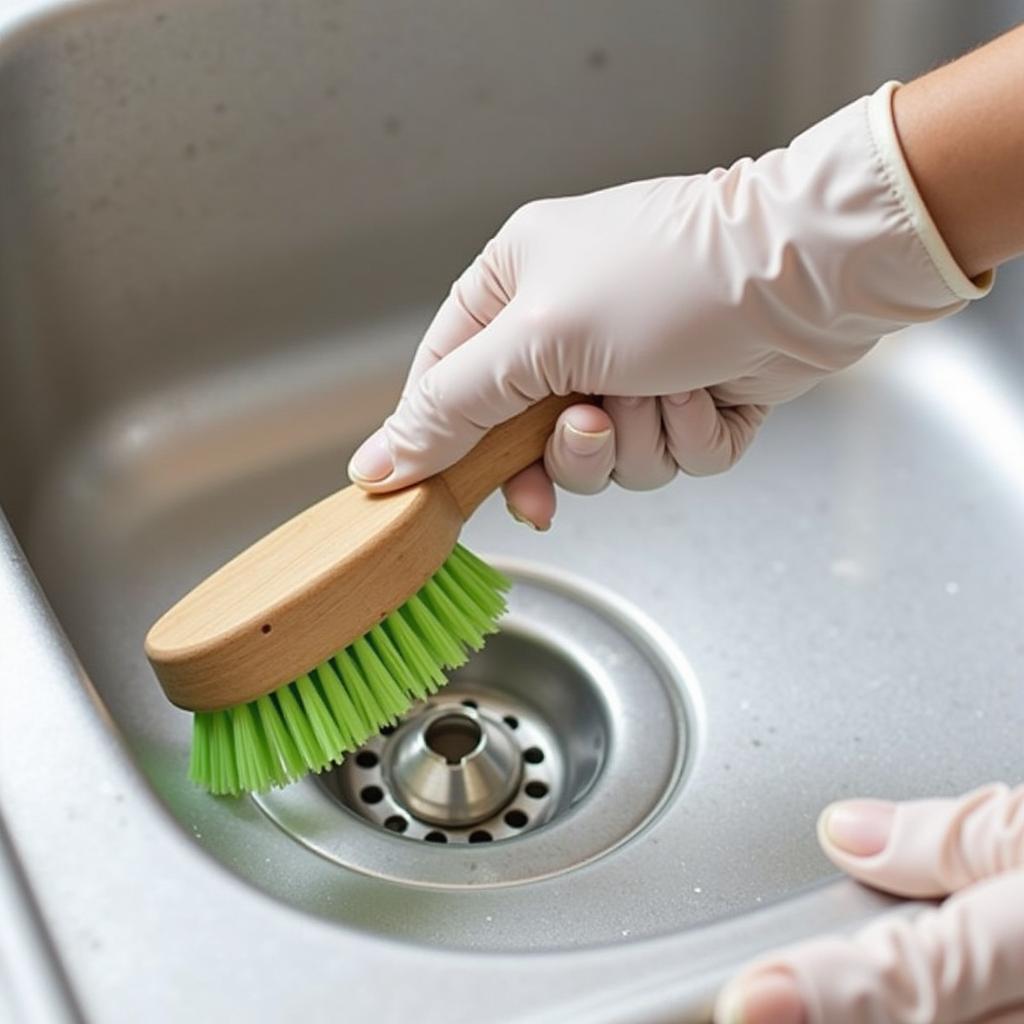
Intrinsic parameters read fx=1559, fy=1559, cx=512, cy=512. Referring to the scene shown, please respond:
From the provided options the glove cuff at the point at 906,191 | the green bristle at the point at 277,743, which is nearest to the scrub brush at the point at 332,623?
the green bristle at the point at 277,743

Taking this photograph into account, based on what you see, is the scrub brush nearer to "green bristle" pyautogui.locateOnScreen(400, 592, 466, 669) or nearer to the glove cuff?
"green bristle" pyautogui.locateOnScreen(400, 592, 466, 669)

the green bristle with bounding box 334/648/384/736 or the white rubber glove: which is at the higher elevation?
the white rubber glove

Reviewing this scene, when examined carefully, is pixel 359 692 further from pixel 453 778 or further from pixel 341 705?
pixel 453 778

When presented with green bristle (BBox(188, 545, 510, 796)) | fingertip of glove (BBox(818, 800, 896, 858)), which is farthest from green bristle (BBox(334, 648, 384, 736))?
fingertip of glove (BBox(818, 800, 896, 858))

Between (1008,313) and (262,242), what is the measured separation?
49cm

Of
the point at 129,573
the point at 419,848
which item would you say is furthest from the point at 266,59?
the point at 419,848

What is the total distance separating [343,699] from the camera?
76cm

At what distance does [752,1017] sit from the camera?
1.62 ft

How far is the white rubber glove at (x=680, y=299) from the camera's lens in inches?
27.3

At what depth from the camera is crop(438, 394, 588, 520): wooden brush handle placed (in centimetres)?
76

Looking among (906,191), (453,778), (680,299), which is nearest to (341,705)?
(453,778)

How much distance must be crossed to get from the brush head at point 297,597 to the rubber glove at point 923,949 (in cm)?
26

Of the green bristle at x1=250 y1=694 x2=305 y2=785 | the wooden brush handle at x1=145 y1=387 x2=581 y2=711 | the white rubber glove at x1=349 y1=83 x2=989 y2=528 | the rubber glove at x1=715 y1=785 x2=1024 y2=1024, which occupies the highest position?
the white rubber glove at x1=349 y1=83 x2=989 y2=528

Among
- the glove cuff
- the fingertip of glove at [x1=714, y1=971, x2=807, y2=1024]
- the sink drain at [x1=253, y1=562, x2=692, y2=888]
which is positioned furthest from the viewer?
the sink drain at [x1=253, y1=562, x2=692, y2=888]
